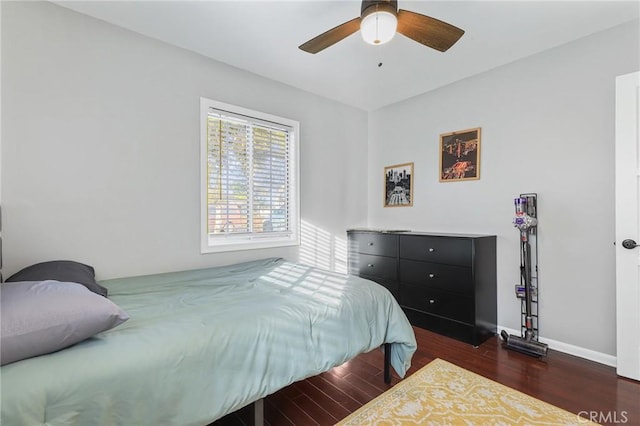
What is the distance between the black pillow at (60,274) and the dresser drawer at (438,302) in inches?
105

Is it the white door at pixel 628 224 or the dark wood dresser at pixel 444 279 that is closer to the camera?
the white door at pixel 628 224

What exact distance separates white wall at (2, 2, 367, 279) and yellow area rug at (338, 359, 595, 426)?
180 centimetres

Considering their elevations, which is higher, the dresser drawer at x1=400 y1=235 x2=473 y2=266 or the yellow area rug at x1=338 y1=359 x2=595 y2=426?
the dresser drawer at x1=400 y1=235 x2=473 y2=266

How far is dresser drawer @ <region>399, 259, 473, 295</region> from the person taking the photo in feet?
8.80

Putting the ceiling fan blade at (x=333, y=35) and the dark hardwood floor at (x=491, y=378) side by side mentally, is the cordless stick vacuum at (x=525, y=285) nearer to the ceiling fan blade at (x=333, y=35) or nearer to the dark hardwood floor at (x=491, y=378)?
the dark hardwood floor at (x=491, y=378)

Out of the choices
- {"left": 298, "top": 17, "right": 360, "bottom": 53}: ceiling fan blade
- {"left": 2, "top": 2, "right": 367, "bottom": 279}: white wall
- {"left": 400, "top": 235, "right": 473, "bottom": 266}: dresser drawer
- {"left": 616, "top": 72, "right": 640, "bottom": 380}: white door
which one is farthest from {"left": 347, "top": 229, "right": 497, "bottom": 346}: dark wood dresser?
{"left": 298, "top": 17, "right": 360, "bottom": 53}: ceiling fan blade

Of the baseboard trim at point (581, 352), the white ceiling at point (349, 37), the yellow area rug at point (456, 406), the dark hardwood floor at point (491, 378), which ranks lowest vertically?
the dark hardwood floor at point (491, 378)

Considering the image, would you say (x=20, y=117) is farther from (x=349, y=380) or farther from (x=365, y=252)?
(x=365, y=252)

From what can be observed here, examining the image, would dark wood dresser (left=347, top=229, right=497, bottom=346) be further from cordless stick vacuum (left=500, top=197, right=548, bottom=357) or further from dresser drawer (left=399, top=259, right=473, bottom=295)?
cordless stick vacuum (left=500, top=197, right=548, bottom=357)

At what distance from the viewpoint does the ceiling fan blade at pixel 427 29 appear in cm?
170

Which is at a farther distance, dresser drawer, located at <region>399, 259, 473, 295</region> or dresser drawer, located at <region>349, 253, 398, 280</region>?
dresser drawer, located at <region>349, 253, 398, 280</region>

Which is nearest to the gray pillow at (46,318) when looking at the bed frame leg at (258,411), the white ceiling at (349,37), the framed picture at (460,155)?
the bed frame leg at (258,411)

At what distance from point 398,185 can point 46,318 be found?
3.51 metres

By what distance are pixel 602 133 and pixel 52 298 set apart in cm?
360
